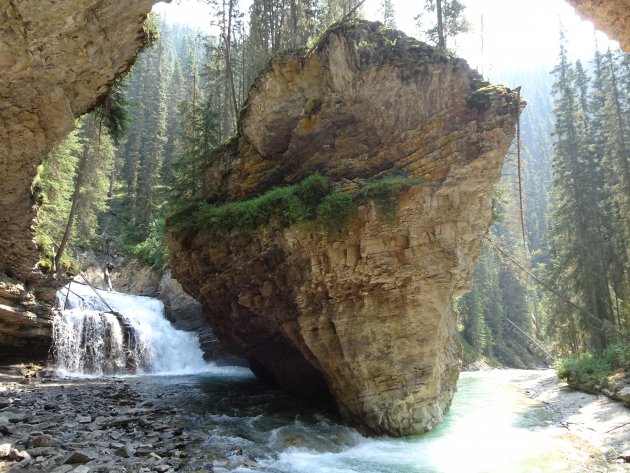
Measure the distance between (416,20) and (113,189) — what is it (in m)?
34.6

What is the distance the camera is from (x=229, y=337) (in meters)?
17.9

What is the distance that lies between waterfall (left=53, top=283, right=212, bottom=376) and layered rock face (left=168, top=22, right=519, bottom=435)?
27.9 feet

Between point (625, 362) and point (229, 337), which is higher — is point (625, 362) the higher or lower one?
the lower one

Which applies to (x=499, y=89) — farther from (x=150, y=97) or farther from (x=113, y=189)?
(x=150, y=97)

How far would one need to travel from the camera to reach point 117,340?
21.1m

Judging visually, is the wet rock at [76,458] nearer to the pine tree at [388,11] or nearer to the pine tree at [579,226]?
the pine tree at [579,226]

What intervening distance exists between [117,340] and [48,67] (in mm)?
15234

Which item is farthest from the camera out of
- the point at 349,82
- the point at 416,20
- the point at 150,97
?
the point at 150,97

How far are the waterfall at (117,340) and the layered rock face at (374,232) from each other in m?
8.49

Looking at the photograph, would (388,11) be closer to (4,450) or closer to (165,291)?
(165,291)

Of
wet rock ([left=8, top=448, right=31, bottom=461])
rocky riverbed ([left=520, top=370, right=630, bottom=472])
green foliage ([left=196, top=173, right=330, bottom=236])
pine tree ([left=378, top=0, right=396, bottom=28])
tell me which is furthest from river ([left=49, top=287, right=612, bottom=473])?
pine tree ([left=378, top=0, right=396, bottom=28])

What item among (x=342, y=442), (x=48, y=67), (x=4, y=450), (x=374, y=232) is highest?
(x=48, y=67)

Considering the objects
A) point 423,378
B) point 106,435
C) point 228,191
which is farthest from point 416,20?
point 106,435

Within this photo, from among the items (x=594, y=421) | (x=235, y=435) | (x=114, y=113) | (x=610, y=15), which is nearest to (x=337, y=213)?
(x=235, y=435)
